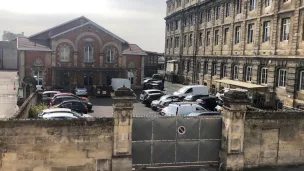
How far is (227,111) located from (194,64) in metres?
36.7

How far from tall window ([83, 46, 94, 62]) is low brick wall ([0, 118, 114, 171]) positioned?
2996 cm

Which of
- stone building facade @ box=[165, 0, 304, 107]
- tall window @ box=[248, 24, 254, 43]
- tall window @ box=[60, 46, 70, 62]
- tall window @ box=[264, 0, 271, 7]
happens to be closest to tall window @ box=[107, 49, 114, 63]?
tall window @ box=[60, 46, 70, 62]

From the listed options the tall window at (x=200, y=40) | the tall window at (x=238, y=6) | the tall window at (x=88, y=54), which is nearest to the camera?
the tall window at (x=238, y=6)

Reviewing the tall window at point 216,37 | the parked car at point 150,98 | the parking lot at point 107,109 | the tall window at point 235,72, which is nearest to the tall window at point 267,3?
the tall window at point 235,72

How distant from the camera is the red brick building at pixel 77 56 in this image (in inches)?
1532

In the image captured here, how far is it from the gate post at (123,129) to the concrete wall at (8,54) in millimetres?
71634

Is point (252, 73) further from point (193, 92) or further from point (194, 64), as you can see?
point (194, 64)

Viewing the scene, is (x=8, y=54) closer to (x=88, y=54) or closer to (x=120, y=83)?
(x=88, y=54)

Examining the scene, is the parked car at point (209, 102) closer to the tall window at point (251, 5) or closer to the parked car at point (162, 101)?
the parked car at point (162, 101)

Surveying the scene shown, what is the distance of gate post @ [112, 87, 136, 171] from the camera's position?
1249 centimetres

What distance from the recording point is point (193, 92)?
34.0 meters

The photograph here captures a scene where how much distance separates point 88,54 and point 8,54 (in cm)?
4472

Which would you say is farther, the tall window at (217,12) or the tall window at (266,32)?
the tall window at (217,12)

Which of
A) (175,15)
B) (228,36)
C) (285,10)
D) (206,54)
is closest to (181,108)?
(285,10)
